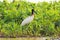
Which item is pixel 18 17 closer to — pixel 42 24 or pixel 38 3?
pixel 42 24

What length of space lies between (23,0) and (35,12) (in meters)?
1.79

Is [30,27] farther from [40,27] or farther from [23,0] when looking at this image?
[23,0]

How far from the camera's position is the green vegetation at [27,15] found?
9.20m

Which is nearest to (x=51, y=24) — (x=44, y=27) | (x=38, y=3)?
(x=44, y=27)

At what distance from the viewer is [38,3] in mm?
11883

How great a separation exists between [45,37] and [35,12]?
183 centimetres

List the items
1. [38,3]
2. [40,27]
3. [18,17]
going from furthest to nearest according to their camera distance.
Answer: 1. [38,3]
2. [18,17]
3. [40,27]

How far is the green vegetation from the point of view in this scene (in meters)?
9.20

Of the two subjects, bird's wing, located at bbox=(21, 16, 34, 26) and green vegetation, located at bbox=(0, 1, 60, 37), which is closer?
green vegetation, located at bbox=(0, 1, 60, 37)

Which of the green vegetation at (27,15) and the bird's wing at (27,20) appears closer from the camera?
the green vegetation at (27,15)

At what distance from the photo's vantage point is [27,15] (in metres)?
10.2

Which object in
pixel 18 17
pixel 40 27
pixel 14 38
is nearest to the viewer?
pixel 14 38

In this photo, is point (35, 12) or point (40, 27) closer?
point (40, 27)

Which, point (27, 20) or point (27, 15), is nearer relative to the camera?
point (27, 20)
